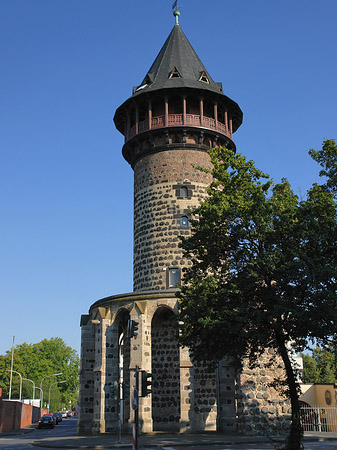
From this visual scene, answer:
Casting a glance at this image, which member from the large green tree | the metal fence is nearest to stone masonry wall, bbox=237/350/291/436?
the metal fence

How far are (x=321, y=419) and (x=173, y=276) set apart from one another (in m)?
12.3

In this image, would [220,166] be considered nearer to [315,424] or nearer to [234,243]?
[234,243]

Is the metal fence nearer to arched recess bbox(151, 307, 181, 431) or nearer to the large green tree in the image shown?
arched recess bbox(151, 307, 181, 431)

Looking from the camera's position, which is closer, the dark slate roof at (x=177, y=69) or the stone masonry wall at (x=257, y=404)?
the stone masonry wall at (x=257, y=404)

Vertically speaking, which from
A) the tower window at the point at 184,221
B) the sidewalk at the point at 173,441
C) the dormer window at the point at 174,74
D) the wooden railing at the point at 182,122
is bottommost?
the sidewalk at the point at 173,441

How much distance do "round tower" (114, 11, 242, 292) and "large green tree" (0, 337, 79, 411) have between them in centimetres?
5774

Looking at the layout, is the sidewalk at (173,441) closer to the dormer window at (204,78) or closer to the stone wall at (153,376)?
the stone wall at (153,376)

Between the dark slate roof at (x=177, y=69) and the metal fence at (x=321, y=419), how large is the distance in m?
19.9

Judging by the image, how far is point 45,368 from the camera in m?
88.5

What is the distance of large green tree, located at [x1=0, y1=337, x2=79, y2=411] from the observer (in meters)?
84.7

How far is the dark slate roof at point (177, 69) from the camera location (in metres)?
32.0

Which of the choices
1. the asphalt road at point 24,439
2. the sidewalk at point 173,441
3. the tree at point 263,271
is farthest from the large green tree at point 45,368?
the tree at point 263,271

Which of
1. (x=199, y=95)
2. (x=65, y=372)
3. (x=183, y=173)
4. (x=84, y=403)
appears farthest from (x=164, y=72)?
(x=65, y=372)

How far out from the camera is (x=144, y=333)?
25.4 meters
